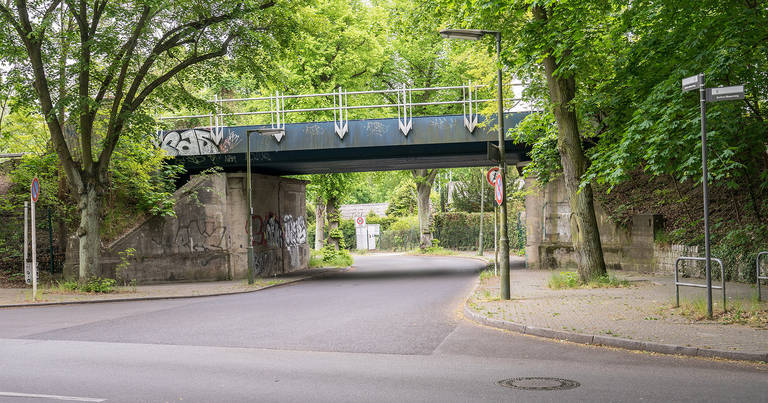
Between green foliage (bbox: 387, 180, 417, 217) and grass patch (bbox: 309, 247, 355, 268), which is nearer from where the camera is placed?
grass patch (bbox: 309, 247, 355, 268)

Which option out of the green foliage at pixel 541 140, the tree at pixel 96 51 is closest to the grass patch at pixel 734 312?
the green foliage at pixel 541 140

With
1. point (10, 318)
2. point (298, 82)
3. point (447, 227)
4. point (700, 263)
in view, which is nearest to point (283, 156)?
point (298, 82)

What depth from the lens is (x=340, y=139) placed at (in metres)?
22.9

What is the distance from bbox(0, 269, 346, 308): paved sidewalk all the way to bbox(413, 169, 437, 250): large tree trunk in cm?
2015

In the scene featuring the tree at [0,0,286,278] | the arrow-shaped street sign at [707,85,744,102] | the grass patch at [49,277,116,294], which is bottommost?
the grass patch at [49,277,116,294]

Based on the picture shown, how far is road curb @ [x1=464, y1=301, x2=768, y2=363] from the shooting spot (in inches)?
299

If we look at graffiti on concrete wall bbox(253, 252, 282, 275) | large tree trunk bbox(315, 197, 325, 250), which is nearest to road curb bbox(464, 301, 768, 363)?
graffiti on concrete wall bbox(253, 252, 282, 275)

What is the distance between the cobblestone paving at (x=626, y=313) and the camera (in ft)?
28.1

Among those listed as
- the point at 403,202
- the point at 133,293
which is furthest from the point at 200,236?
the point at 403,202

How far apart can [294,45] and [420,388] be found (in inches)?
666

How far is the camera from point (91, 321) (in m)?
12.9

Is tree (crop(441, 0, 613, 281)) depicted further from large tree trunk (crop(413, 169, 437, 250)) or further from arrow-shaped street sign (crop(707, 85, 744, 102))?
large tree trunk (crop(413, 169, 437, 250))

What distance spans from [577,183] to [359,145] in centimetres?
847

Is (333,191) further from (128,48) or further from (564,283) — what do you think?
(564,283)
